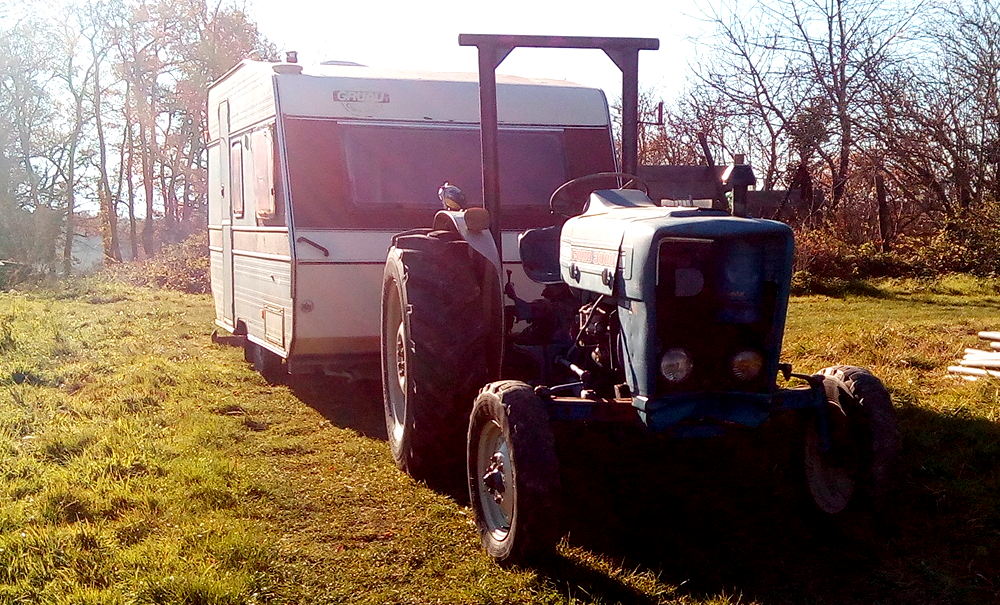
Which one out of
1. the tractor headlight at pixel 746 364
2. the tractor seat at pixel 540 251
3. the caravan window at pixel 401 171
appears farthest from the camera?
the caravan window at pixel 401 171

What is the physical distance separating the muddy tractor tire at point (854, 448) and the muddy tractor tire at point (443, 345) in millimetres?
1636

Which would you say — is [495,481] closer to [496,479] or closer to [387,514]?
[496,479]

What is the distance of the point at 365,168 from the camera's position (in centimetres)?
696

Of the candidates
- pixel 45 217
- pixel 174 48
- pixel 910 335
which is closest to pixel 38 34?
pixel 174 48

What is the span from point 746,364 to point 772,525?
0.93 m

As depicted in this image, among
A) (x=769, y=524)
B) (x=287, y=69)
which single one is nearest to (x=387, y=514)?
(x=769, y=524)

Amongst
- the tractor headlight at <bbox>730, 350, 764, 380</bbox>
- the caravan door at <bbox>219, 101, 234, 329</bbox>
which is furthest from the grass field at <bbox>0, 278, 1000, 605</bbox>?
the caravan door at <bbox>219, 101, 234, 329</bbox>

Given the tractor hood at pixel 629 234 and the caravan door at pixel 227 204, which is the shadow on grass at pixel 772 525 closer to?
the tractor hood at pixel 629 234

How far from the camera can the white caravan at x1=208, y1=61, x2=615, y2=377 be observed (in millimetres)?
6840

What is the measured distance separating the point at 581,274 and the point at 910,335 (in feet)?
17.6

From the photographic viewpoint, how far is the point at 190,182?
118 ft

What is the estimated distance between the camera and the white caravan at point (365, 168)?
684 centimetres

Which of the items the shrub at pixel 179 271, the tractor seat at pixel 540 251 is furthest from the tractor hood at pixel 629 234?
the shrub at pixel 179 271

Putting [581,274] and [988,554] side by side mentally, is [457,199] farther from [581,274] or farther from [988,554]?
[988,554]
